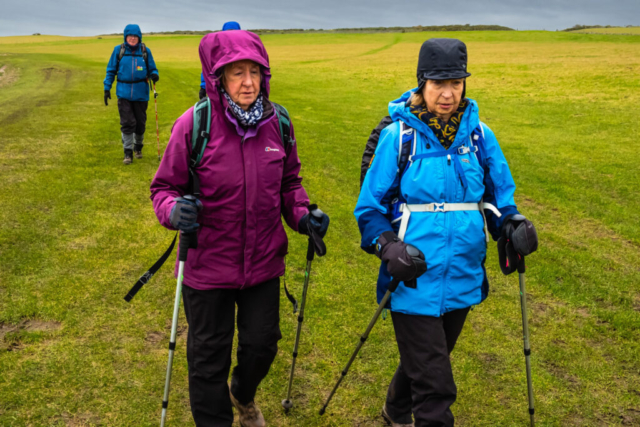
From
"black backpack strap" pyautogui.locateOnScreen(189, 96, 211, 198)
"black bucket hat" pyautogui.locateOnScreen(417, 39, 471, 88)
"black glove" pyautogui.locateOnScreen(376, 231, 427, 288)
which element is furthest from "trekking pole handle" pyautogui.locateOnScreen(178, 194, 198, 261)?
"black bucket hat" pyautogui.locateOnScreen(417, 39, 471, 88)

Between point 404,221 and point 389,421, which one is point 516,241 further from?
point 389,421

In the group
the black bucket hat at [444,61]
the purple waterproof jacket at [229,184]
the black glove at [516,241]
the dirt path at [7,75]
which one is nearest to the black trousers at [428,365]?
the black glove at [516,241]

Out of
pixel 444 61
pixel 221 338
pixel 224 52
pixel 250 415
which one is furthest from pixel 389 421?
pixel 224 52

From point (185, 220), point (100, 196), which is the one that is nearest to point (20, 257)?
point (100, 196)

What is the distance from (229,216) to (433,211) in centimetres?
136

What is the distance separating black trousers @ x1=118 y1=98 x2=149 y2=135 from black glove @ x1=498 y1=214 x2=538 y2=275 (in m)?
9.71

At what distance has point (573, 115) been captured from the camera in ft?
62.5

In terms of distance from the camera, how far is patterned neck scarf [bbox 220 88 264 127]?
139 inches

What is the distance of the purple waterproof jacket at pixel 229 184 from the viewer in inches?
138

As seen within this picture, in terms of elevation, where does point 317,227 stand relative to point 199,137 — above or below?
below

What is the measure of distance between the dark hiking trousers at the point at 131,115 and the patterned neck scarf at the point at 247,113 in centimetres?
870

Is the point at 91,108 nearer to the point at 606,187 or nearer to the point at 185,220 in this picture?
the point at 606,187

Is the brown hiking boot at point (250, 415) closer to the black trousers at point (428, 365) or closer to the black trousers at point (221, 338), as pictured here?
the black trousers at point (221, 338)

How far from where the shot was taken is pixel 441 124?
350 centimetres
